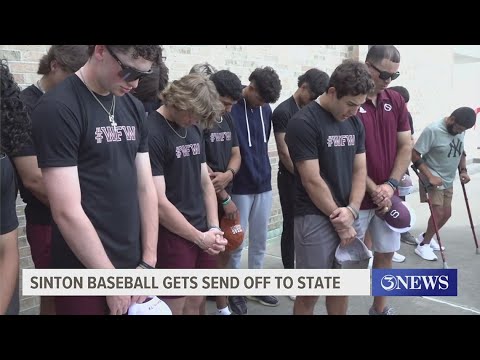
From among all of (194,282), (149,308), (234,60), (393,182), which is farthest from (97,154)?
(234,60)

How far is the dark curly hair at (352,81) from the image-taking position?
2402 millimetres

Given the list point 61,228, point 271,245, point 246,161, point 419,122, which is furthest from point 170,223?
point 419,122

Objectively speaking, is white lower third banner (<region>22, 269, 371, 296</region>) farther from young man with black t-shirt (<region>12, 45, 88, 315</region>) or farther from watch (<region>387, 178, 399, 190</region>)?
watch (<region>387, 178, 399, 190</region>)

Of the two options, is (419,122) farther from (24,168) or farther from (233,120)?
(24,168)

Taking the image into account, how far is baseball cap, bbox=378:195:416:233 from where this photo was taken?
288 cm

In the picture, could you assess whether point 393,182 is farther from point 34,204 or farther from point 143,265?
point 34,204

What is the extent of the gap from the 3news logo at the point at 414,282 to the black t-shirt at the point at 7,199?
198 cm

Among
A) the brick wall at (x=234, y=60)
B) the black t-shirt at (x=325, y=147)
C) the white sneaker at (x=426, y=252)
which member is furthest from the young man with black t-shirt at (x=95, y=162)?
the white sneaker at (x=426, y=252)

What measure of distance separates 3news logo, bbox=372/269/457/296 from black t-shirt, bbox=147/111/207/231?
110cm

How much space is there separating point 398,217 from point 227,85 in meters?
1.37

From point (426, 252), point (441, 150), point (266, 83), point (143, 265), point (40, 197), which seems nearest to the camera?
point (143, 265)

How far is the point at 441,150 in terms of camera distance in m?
4.49

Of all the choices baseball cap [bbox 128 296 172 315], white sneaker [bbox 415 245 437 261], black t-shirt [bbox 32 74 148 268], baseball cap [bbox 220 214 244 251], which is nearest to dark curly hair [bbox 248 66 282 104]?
baseball cap [bbox 220 214 244 251]

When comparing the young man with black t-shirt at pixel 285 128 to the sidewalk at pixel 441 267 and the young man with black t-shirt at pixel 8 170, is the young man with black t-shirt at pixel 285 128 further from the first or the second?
the young man with black t-shirt at pixel 8 170
